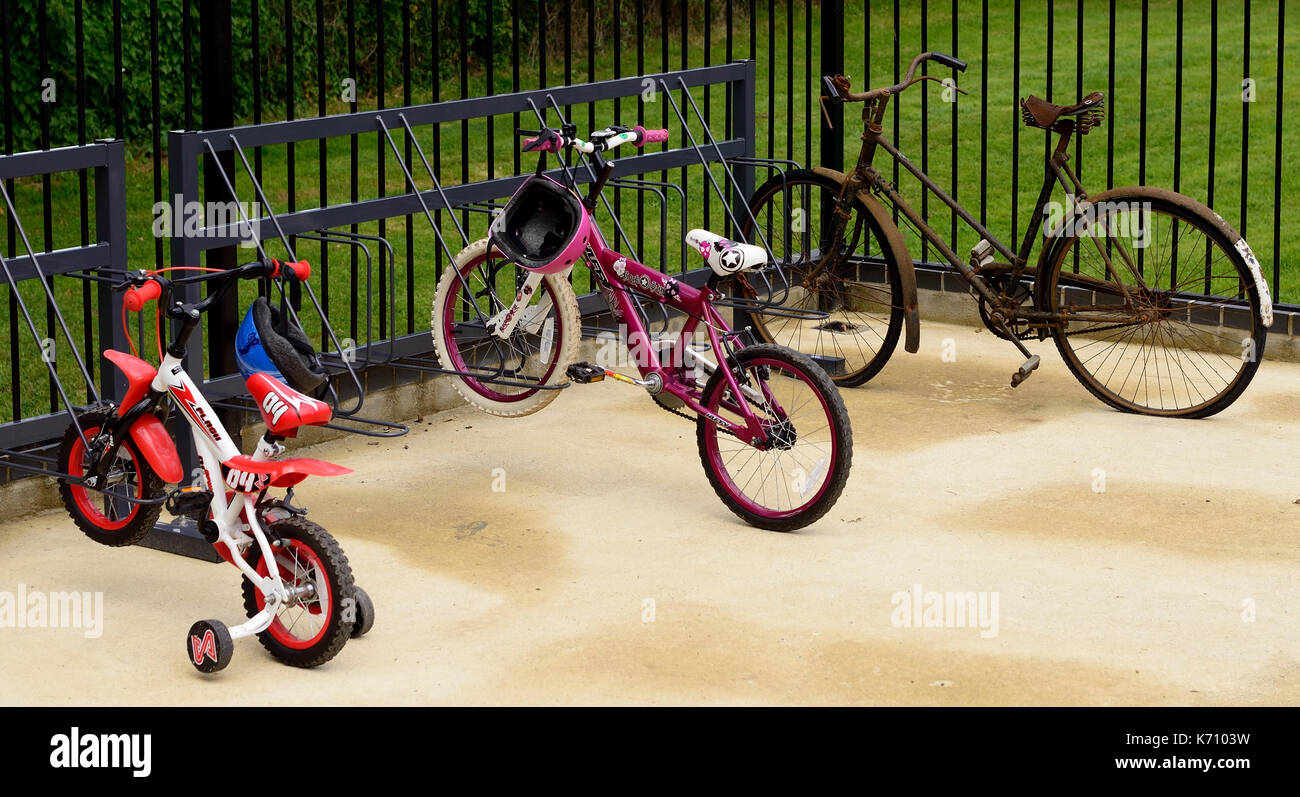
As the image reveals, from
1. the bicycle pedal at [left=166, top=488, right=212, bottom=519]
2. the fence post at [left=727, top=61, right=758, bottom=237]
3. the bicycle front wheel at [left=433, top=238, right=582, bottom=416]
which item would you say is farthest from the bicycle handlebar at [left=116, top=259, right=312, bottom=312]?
the fence post at [left=727, top=61, right=758, bottom=237]

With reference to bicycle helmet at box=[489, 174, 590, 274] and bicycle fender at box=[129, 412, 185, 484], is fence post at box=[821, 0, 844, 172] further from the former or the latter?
bicycle fender at box=[129, 412, 185, 484]

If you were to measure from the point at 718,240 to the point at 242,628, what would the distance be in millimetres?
2385

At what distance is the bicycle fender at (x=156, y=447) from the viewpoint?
18.9ft

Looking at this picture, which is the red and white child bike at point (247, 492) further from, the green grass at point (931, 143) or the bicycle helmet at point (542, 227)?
the green grass at point (931, 143)

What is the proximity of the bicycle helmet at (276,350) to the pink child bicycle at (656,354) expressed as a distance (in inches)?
52.9

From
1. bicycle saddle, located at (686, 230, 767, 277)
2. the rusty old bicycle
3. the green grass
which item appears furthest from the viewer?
the green grass

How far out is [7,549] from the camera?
21.3 ft

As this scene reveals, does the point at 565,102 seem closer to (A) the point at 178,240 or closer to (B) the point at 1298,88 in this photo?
(A) the point at 178,240

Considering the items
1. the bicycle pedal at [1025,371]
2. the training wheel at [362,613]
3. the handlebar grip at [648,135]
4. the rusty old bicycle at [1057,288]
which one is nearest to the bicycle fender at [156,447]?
the training wheel at [362,613]

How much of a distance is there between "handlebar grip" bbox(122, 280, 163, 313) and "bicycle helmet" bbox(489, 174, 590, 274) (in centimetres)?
161

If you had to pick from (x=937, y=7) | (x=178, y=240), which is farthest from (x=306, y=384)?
(x=937, y=7)

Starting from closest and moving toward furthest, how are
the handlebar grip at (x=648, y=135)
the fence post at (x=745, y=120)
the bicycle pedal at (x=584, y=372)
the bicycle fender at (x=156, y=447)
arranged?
the bicycle fender at (x=156, y=447) < the bicycle pedal at (x=584, y=372) < the handlebar grip at (x=648, y=135) < the fence post at (x=745, y=120)

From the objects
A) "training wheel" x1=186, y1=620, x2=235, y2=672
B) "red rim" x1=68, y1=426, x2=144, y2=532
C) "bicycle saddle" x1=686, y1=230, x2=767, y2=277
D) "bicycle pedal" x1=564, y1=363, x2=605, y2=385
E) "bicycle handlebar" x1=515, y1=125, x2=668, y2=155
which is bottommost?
"training wheel" x1=186, y1=620, x2=235, y2=672

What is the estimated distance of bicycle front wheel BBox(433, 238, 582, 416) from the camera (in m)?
7.05
